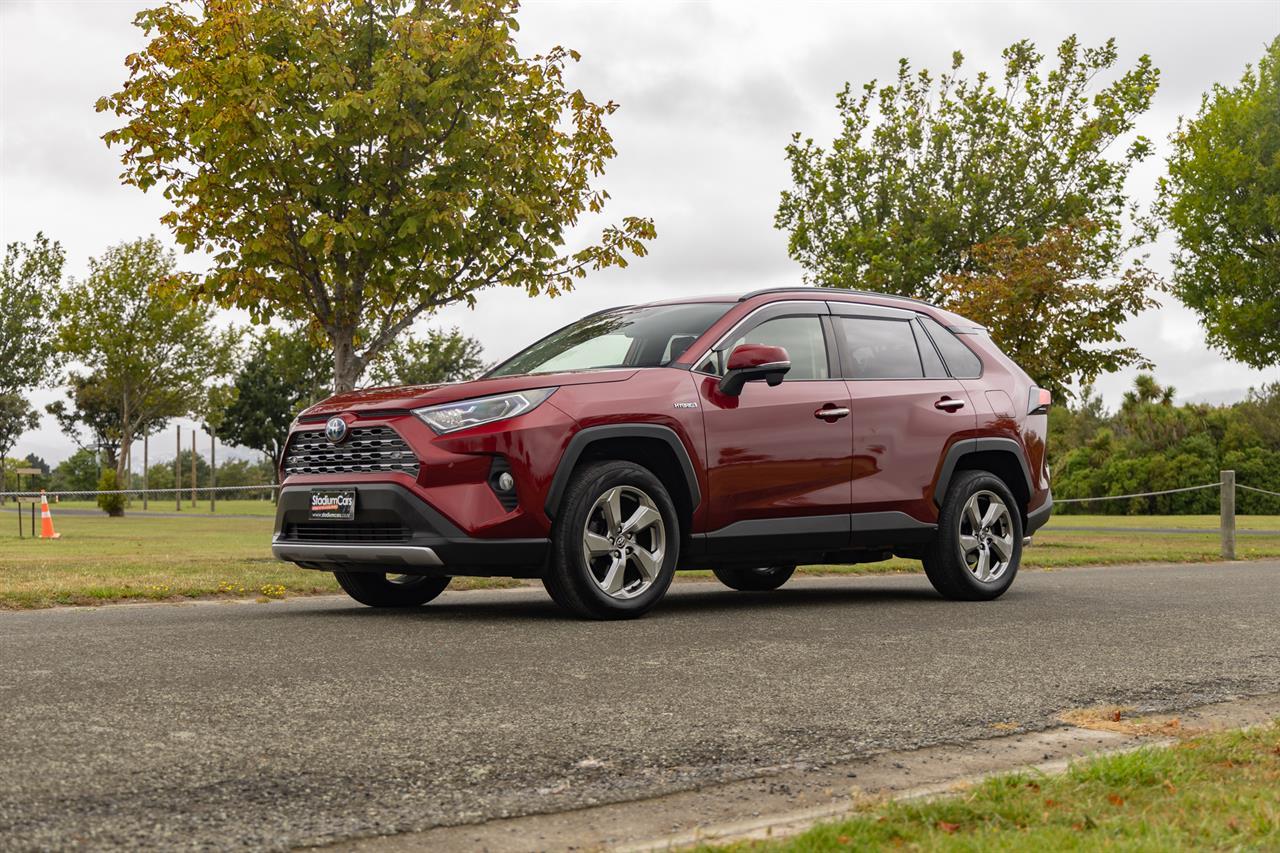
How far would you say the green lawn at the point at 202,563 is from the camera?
979 cm

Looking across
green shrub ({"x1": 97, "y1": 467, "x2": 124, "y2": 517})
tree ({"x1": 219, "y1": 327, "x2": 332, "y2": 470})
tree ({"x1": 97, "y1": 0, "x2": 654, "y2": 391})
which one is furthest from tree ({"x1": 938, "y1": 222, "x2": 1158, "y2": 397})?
tree ({"x1": 219, "y1": 327, "x2": 332, "y2": 470})

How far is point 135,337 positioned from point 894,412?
143 feet

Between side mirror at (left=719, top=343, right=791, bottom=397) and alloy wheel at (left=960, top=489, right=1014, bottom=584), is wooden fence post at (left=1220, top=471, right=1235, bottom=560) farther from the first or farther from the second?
side mirror at (left=719, top=343, right=791, bottom=397)

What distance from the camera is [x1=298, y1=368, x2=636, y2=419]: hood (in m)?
7.09

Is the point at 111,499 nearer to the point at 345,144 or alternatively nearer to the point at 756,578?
the point at 345,144

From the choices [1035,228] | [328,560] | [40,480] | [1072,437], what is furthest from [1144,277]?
[40,480]

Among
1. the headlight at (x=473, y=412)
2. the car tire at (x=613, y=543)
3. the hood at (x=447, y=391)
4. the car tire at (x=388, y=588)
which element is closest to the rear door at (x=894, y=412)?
the car tire at (x=613, y=543)

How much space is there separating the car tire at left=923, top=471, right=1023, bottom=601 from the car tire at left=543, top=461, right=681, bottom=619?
2.19 meters

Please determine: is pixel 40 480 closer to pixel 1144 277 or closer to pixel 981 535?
pixel 1144 277

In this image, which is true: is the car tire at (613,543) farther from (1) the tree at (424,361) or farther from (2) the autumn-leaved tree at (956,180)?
(1) the tree at (424,361)

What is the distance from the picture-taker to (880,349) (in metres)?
8.86

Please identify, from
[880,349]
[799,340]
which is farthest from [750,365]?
[880,349]

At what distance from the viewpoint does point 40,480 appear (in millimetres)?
77125

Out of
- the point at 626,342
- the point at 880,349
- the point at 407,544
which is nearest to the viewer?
the point at 407,544
